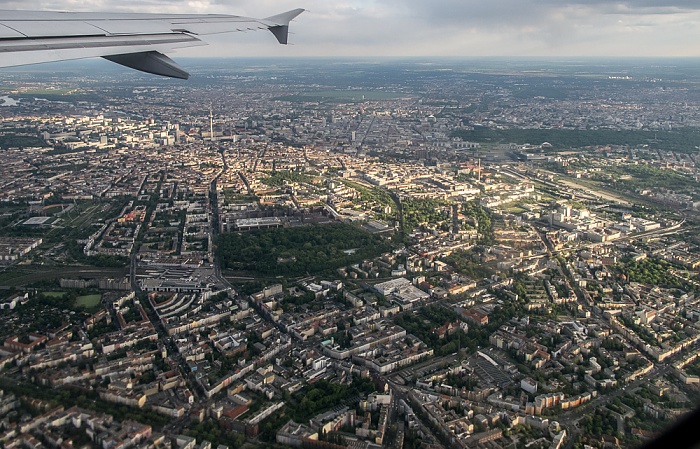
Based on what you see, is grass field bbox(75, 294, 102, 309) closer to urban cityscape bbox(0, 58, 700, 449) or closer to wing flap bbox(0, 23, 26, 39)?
urban cityscape bbox(0, 58, 700, 449)

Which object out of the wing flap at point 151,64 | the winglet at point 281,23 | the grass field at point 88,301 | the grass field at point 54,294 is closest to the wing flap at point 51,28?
the wing flap at point 151,64

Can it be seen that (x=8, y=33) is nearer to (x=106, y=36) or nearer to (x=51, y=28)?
(x=51, y=28)

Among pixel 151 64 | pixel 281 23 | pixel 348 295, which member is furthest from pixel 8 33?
pixel 348 295

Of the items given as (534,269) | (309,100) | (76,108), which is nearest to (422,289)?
(534,269)

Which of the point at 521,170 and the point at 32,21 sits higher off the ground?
the point at 32,21

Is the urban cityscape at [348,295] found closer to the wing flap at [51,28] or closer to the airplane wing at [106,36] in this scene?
the airplane wing at [106,36]

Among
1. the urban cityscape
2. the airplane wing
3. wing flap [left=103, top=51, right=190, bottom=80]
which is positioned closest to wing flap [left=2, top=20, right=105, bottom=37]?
the airplane wing

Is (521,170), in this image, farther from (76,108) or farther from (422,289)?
(76,108)
